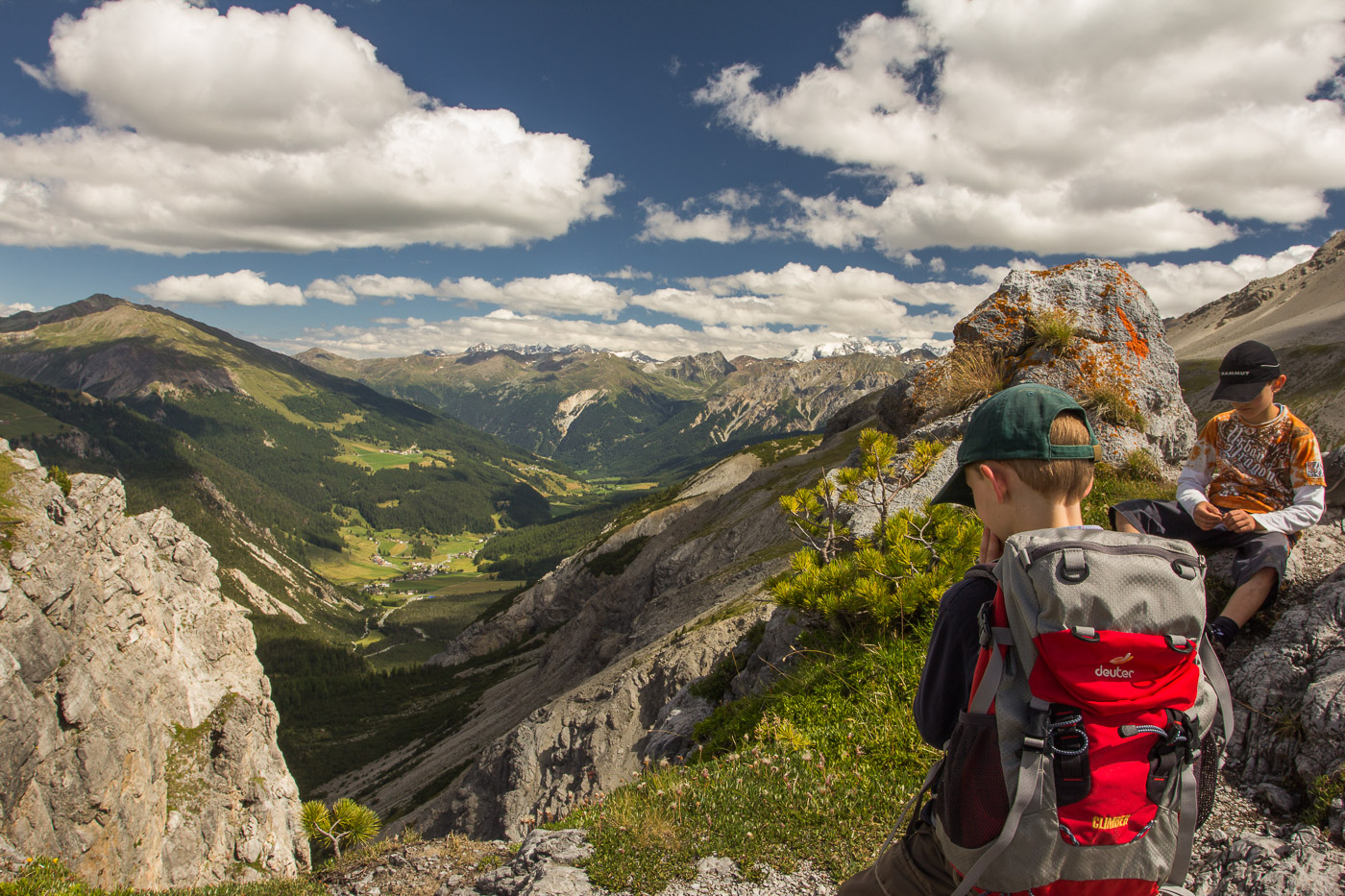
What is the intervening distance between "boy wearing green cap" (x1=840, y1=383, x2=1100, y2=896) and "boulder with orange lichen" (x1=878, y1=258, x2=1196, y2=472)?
12.8 m

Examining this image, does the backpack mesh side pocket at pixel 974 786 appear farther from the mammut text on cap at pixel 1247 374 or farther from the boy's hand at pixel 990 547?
the mammut text on cap at pixel 1247 374

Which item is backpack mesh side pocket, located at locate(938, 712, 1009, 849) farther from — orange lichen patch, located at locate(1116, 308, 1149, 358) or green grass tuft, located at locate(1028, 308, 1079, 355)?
orange lichen patch, located at locate(1116, 308, 1149, 358)

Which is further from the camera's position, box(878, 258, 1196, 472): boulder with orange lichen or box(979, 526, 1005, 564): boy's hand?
box(878, 258, 1196, 472): boulder with orange lichen

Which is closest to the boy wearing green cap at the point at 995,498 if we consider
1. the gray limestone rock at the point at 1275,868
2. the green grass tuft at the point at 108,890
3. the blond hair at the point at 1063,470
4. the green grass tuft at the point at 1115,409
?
the blond hair at the point at 1063,470

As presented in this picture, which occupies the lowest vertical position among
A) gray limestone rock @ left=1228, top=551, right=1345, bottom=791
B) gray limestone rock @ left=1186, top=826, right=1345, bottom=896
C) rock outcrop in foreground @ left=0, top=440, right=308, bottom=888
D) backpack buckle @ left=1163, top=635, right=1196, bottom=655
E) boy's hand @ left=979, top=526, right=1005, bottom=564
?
rock outcrop in foreground @ left=0, top=440, right=308, bottom=888

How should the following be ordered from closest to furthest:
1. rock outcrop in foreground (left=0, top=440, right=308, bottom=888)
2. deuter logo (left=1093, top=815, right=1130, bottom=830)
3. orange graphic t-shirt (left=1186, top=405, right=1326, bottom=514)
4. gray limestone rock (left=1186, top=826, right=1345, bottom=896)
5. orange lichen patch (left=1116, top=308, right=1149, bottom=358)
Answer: deuter logo (left=1093, top=815, right=1130, bottom=830) → gray limestone rock (left=1186, top=826, right=1345, bottom=896) → orange graphic t-shirt (left=1186, top=405, right=1326, bottom=514) → orange lichen patch (left=1116, top=308, right=1149, bottom=358) → rock outcrop in foreground (left=0, top=440, right=308, bottom=888)

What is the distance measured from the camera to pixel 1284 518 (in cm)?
646

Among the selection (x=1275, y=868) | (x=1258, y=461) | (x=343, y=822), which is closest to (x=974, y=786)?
(x=1275, y=868)

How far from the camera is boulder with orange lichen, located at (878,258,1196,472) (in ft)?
47.2

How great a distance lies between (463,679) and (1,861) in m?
126

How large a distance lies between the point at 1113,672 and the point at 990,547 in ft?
3.59

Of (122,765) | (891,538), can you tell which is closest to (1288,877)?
(891,538)

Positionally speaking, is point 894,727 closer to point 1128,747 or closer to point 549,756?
Answer: point 1128,747

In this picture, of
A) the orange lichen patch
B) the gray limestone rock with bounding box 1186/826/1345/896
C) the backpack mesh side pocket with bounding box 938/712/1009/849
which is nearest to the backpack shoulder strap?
the backpack mesh side pocket with bounding box 938/712/1009/849
